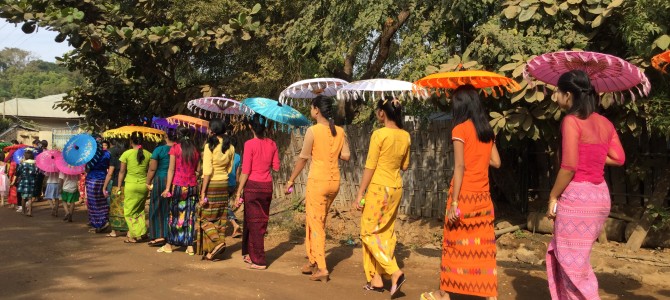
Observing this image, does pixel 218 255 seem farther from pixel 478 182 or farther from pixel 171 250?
pixel 478 182

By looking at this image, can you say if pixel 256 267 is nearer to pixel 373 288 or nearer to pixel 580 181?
pixel 373 288

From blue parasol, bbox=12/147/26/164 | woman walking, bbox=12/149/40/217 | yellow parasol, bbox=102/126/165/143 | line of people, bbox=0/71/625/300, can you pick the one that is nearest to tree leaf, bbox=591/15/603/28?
line of people, bbox=0/71/625/300

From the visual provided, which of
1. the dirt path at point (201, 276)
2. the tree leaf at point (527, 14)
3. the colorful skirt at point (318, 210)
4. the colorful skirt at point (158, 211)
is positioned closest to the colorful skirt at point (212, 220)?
the dirt path at point (201, 276)

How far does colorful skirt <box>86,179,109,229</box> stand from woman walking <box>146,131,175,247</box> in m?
2.14

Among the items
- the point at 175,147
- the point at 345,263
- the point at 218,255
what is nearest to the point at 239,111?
the point at 175,147

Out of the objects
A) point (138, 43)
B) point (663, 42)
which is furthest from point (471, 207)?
point (138, 43)

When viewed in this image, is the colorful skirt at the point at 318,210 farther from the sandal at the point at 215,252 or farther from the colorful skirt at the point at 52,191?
the colorful skirt at the point at 52,191

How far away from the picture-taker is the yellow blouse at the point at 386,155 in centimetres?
586

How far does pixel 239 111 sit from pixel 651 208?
6521 mm

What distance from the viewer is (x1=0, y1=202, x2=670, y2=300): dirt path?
5973 mm

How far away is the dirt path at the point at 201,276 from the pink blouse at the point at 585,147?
2.06 m

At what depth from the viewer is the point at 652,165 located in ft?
25.5

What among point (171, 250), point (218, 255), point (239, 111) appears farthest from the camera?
point (239, 111)

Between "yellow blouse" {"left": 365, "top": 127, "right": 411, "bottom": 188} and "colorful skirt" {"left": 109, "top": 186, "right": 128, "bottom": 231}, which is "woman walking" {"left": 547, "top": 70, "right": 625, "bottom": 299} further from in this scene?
"colorful skirt" {"left": 109, "top": 186, "right": 128, "bottom": 231}
